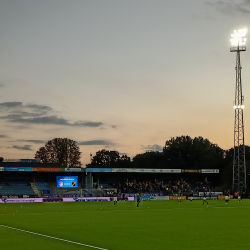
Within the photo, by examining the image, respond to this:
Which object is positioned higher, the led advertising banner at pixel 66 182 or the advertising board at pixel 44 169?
the advertising board at pixel 44 169

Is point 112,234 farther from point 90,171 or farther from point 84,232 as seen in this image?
point 90,171

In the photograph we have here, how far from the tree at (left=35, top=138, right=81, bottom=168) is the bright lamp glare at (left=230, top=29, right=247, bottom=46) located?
77.6 metres

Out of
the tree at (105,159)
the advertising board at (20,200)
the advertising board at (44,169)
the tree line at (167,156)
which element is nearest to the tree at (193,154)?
the tree line at (167,156)

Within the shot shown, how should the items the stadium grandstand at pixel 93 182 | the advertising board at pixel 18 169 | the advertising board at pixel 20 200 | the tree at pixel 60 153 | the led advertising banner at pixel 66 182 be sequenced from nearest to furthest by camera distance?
the advertising board at pixel 20 200 → the advertising board at pixel 18 169 → the stadium grandstand at pixel 93 182 → the led advertising banner at pixel 66 182 → the tree at pixel 60 153

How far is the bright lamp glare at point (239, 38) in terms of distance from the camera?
69.0 m

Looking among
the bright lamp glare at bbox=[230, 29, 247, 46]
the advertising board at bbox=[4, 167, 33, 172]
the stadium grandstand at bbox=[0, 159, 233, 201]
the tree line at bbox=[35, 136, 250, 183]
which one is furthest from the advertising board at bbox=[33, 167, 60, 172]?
the bright lamp glare at bbox=[230, 29, 247, 46]

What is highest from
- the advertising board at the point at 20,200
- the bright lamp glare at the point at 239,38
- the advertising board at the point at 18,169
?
the bright lamp glare at the point at 239,38

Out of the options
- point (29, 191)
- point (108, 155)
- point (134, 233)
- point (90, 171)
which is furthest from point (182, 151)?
point (134, 233)

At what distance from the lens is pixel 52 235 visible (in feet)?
66.6

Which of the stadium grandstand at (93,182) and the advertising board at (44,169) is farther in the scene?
the advertising board at (44,169)

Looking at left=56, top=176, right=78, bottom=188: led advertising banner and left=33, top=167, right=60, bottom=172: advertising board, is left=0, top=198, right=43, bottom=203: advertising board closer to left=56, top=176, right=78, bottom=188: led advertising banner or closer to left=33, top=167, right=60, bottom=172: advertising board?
left=56, top=176, right=78, bottom=188: led advertising banner

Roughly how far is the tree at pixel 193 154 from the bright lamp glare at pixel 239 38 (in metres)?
70.5

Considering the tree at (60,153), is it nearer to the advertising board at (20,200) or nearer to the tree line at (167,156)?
the tree line at (167,156)

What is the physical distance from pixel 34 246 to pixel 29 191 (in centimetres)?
6975
